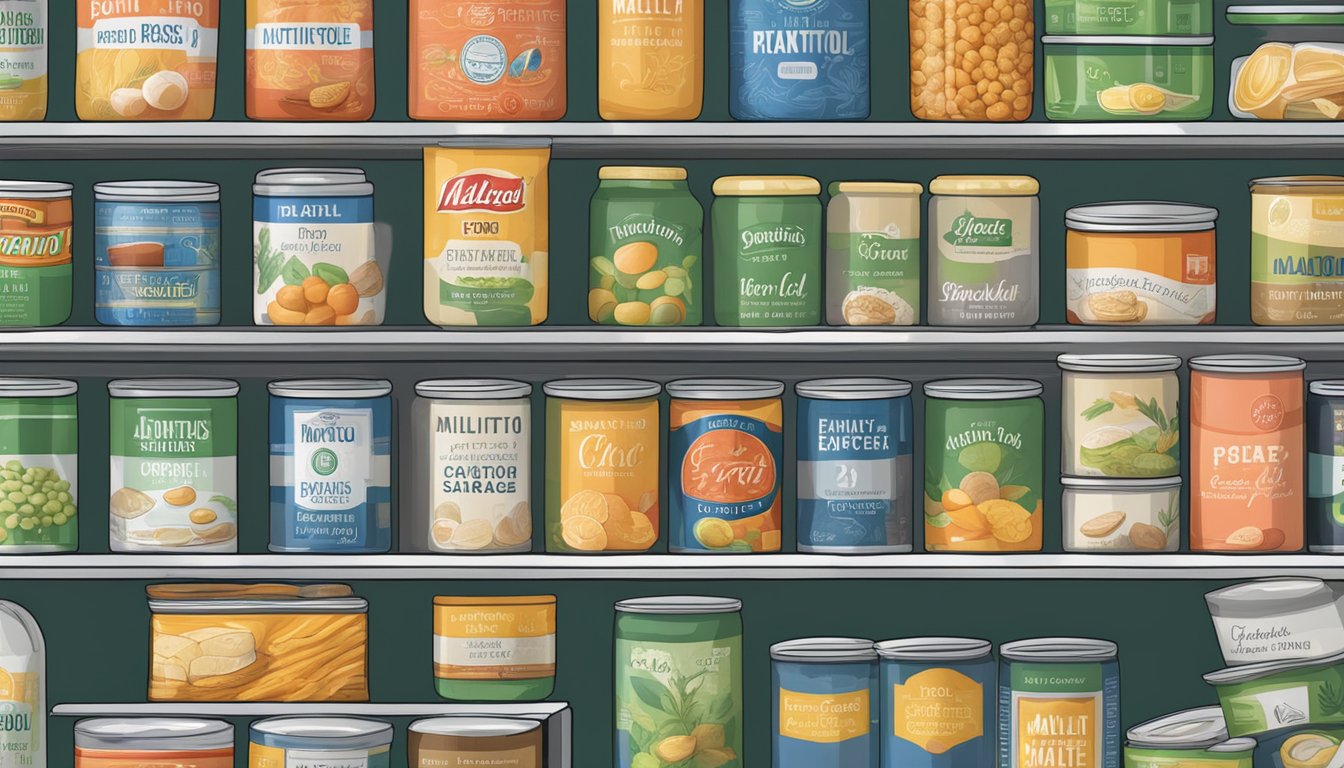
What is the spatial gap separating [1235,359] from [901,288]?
0.49m

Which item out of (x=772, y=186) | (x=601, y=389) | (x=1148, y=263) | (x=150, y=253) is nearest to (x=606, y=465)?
(x=601, y=389)

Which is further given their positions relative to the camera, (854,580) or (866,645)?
(854,580)

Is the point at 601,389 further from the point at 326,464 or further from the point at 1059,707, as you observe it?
the point at 1059,707

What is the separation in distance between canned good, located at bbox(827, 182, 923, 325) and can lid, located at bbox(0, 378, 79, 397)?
1.13 meters

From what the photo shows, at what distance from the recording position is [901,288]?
2213 millimetres

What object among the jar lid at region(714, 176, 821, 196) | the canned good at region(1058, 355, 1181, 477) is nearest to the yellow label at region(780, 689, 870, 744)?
the canned good at region(1058, 355, 1181, 477)

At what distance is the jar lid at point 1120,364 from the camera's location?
7.19 feet

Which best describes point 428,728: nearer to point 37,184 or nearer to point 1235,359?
point 37,184

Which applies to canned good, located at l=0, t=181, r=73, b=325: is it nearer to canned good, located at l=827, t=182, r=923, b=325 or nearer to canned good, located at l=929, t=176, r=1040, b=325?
canned good, located at l=827, t=182, r=923, b=325

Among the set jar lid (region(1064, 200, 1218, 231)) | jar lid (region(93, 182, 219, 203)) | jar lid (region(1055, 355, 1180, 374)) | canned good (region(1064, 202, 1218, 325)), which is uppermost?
jar lid (region(93, 182, 219, 203))

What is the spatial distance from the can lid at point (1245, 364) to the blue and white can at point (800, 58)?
0.60m

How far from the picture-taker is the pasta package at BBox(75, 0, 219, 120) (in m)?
2.18

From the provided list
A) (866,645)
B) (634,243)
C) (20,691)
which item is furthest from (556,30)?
(20,691)

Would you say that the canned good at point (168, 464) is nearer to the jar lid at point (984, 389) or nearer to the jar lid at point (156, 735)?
the jar lid at point (156, 735)
